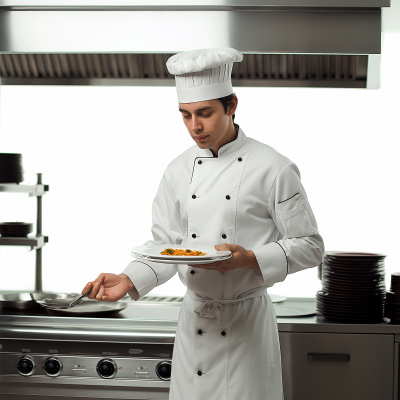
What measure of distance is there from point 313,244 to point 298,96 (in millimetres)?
1433

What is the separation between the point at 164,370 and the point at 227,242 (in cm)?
82

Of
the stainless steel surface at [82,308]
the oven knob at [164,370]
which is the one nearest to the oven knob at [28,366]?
the stainless steel surface at [82,308]

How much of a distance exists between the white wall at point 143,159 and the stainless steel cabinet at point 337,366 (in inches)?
26.6

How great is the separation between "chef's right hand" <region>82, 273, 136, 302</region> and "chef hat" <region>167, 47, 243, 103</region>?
1.98 feet

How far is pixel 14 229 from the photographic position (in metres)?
2.66

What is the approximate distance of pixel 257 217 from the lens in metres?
1.68

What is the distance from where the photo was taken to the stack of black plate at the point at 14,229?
2.65m

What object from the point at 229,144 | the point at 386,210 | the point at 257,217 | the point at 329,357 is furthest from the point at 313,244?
the point at 386,210

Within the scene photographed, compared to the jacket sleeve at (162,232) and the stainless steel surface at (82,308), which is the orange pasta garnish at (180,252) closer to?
the jacket sleeve at (162,232)

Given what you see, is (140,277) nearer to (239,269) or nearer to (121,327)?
(239,269)

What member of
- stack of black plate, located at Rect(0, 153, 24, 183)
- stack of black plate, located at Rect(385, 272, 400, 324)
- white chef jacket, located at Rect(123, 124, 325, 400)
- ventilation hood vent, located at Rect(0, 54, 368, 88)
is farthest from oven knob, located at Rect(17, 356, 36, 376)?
stack of black plate, located at Rect(385, 272, 400, 324)

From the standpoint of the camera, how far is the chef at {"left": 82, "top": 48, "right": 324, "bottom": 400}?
1595 mm

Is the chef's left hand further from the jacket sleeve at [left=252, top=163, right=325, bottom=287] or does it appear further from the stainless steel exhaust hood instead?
the stainless steel exhaust hood

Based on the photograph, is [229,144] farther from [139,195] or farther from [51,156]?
[51,156]
